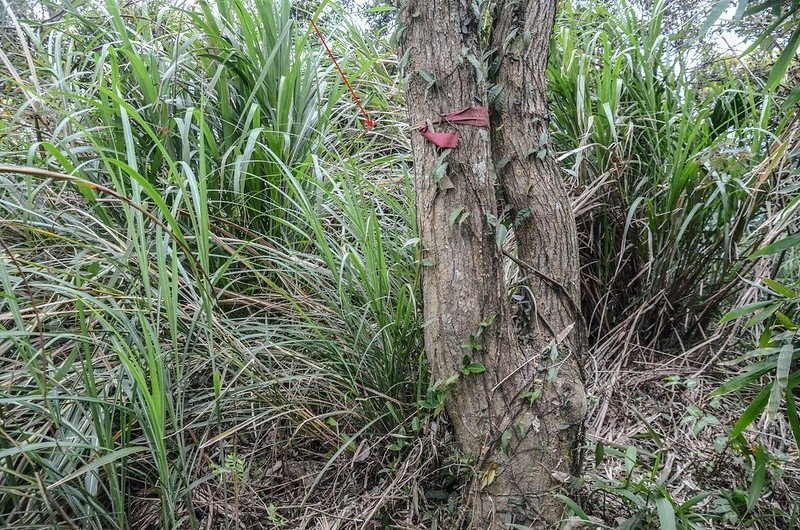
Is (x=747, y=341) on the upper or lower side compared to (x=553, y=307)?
lower

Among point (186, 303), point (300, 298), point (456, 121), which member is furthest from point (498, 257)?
point (186, 303)

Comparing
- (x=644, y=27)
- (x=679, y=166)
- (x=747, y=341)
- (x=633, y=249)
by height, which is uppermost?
(x=644, y=27)

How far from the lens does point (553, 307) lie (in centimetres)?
149

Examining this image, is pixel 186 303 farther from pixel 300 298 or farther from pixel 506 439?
pixel 506 439

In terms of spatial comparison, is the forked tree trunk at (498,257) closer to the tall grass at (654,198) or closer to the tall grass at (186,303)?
the tall grass at (186,303)

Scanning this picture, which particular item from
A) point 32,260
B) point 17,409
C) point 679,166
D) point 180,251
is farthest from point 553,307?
point 32,260

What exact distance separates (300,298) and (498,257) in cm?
62

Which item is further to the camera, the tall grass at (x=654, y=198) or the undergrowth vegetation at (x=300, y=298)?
the tall grass at (x=654, y=198)

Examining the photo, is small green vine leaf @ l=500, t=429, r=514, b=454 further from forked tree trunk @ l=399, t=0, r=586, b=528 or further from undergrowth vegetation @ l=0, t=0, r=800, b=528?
undergrowth vegetation @ l=0, t=0, r=800, b=528

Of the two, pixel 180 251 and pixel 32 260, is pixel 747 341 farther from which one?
pixel 32 260

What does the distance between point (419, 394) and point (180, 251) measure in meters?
0.82

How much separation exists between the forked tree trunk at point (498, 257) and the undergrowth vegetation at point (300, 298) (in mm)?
105

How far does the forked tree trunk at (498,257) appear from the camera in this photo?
1.40 m

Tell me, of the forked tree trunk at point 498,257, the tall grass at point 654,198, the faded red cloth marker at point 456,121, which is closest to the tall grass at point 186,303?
the forked tree trunk at point 498,257
